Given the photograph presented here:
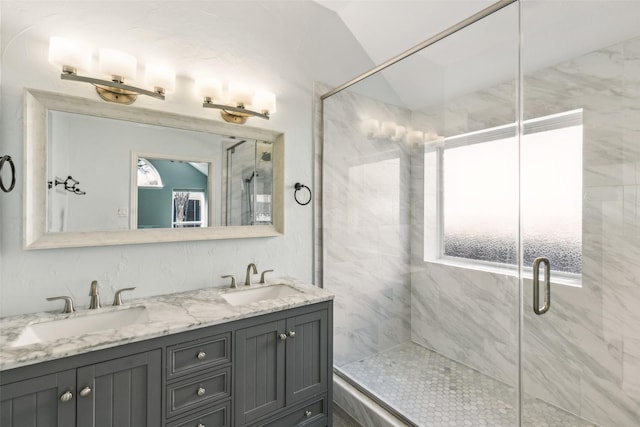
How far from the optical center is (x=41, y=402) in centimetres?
104

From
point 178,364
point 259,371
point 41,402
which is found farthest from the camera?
point 259,371

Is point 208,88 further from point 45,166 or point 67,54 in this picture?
point 45,166

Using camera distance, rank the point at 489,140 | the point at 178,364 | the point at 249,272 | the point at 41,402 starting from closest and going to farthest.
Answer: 1. the point at 41,402
2. the point at 178,364
3. the point at 489,140
4. the point at 249,272

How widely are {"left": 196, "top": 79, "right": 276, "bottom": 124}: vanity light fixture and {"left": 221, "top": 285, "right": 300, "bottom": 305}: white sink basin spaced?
1053mm

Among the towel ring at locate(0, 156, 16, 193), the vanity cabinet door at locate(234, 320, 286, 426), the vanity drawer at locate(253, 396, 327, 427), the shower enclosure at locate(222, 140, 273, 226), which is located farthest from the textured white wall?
the vanity drawer at locate(253, 396, 327, 427)

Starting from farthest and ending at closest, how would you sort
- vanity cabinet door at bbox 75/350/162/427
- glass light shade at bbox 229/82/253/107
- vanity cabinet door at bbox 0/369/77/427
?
glass light shade at bbox 229/82/253/107, vanity cabinet door at bbox 75/350/162/427, vanity cabinet door at bbox 0/369/77/427

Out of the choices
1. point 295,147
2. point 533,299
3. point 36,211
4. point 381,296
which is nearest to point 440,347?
point 381,296

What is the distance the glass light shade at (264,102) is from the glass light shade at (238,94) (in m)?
0.07

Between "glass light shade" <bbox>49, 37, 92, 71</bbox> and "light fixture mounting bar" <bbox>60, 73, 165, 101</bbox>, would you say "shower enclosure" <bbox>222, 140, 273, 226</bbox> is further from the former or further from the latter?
"glass light shade" <bbox>49, 37, 92, 71</bbox>

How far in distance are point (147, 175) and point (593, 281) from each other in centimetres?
255

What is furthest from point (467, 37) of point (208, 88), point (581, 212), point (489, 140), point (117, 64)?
point (117, 64)

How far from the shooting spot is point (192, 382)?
132 cm

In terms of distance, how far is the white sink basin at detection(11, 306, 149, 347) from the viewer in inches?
49.0

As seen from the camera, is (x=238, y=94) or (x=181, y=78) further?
(x=238, y=94)
